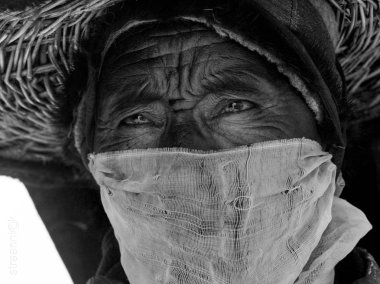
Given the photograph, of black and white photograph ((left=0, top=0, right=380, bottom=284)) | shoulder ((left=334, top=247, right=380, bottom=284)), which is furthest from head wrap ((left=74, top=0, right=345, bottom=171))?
shoulder ((left=334, top=247, right=380, bottom=284))

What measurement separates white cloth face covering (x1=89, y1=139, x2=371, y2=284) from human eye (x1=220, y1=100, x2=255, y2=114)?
0.70 ft

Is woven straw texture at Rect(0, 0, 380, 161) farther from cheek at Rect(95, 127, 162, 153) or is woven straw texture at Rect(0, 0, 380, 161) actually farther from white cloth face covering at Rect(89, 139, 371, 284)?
white cloth face covering at Rect(89, 139, 371, 284)

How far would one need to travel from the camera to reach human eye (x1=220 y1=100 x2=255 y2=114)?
6.07 feet

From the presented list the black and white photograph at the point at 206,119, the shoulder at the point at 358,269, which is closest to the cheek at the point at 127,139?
the black and white photograph at the point at 206,119

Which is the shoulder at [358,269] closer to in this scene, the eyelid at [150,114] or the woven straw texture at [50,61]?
the woven straw texture at [50,61]

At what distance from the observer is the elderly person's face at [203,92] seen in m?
1.82

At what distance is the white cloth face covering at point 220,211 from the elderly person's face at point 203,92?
156 millimetres

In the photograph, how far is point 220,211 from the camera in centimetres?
157

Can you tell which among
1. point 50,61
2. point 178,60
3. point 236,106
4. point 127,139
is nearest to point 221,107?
point 236,106

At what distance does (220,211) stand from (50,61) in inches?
29.3

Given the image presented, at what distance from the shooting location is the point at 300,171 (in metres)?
1.66

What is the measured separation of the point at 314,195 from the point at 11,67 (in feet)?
2.96

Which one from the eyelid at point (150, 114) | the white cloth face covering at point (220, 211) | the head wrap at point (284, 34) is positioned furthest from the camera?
the eyelid at point (150, 114)

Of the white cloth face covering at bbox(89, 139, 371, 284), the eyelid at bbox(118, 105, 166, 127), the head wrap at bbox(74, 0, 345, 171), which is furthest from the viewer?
the eyelid at bbox(118, 105, 166, 127)
